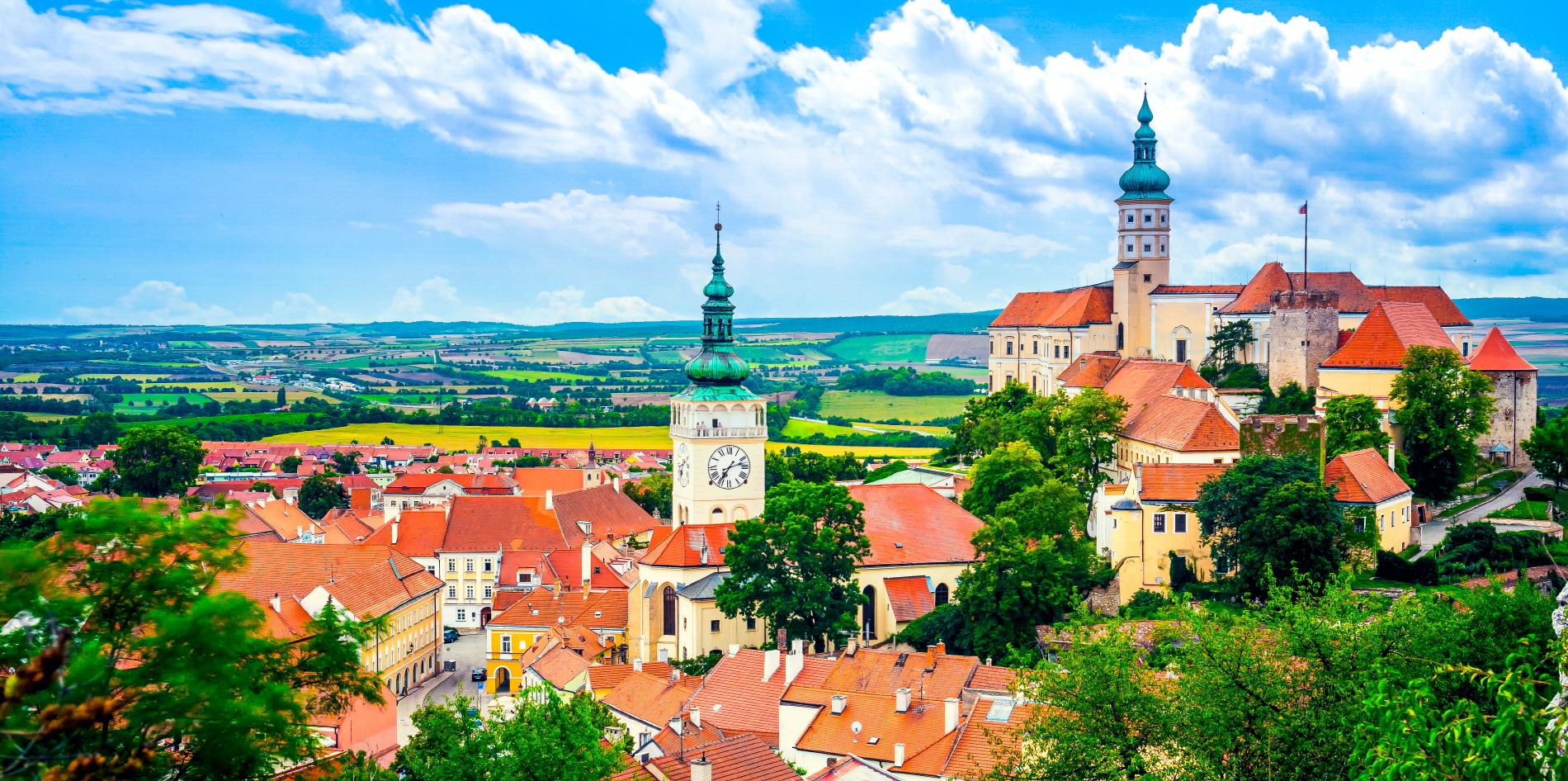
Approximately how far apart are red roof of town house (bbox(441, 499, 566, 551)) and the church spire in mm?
22826

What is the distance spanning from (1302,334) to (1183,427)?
31.7ft

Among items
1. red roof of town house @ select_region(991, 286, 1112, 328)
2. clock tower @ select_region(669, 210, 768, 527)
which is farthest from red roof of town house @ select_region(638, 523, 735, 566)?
red roof of town house @ select_region(991, 286, 1112, 328)

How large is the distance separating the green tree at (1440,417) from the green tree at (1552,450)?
2131mm

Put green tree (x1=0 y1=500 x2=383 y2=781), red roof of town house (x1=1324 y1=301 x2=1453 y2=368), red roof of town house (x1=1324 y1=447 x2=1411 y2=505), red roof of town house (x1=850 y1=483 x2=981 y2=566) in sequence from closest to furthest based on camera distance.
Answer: green tree (x1=0 y1=500 x2=383 y2=781) < red roof of town house (x1=1324 y1=447 x2=1411 y2=505) < red roof of town house (x1=850 y1=483 x2=981 y2=566) < red roof of town house (x1=1324 y1=301 x2=1453 y2=368)

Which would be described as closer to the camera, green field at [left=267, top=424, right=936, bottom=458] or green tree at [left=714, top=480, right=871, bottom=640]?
green tree at [left=714, top=480, right=871, bottom=640]

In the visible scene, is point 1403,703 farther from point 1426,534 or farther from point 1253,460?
point 1426,534

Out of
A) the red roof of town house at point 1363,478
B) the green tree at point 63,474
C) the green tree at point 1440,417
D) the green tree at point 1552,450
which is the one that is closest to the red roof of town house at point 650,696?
the red roof of town house at point 1363,478

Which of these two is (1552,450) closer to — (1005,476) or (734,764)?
(1005,476)

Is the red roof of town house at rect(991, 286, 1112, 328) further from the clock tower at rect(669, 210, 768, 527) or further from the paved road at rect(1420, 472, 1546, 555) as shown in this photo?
the paved road at rect(1420, 472, 1546, 555)

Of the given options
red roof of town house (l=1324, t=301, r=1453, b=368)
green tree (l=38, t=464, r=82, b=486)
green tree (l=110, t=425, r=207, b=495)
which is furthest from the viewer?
green tree (l=38, t=464, r=82, b=486)

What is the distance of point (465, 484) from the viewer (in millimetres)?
117500

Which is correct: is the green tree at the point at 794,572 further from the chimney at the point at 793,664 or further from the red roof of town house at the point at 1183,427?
the red roof of town house at the point at 1183,427

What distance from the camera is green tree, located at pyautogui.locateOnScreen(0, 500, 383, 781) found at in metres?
16.2

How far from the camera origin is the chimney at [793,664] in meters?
48.0
